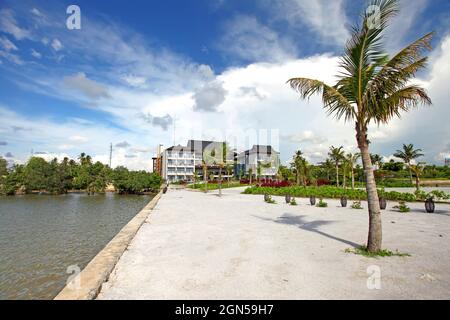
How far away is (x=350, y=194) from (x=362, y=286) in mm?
20180

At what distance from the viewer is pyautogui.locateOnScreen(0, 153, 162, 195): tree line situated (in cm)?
5822

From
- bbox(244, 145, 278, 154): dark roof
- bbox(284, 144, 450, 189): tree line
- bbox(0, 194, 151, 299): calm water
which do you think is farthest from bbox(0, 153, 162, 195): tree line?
bbox(244, 145, 278, 154): dark roof

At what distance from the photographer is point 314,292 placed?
4191 mm

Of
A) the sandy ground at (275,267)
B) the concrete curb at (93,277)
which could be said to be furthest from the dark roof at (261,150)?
the concrete curb at (93,277)

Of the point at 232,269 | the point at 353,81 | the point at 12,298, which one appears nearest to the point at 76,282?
the point at 12,298

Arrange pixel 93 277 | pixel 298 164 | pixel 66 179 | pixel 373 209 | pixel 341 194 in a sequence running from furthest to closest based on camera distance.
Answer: pixel 66 179 < pixel 298 164 < pixel 341 194 < pixel 373 209 < pixel 93 277

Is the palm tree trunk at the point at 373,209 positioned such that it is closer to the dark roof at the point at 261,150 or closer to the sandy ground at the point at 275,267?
the sandy ground at the point at 275,267

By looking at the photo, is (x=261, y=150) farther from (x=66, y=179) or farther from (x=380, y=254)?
(x=380, y=254)

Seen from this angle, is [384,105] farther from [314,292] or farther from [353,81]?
[314,292]

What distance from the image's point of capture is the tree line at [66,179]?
58219 millimetres

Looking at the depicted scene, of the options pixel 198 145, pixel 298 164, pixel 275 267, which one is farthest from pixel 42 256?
pixel 198 145

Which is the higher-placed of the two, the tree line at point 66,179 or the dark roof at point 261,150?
the dark roof at point 261,150

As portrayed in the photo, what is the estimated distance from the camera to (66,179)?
62469mm

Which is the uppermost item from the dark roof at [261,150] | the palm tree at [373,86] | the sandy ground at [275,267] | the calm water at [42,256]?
the dark roof at [261,150]
